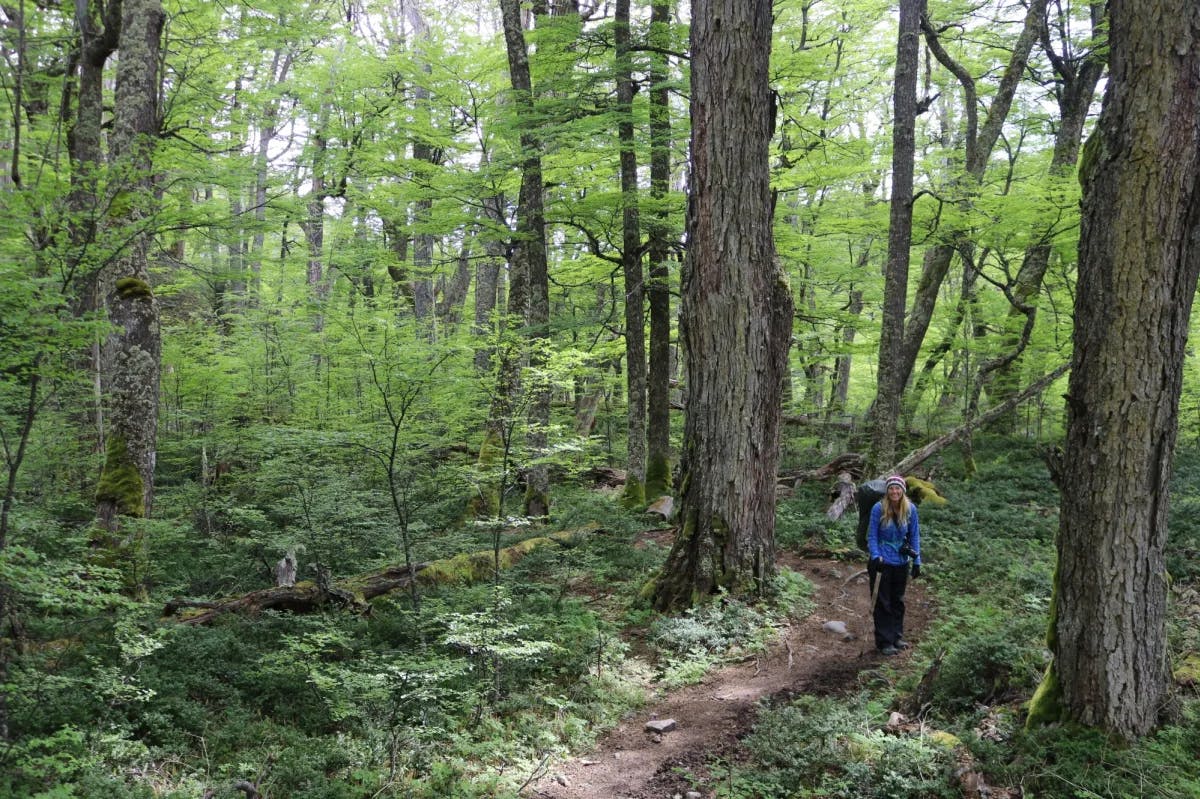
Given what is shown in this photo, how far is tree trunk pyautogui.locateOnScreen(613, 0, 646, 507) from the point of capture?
10.5 metres

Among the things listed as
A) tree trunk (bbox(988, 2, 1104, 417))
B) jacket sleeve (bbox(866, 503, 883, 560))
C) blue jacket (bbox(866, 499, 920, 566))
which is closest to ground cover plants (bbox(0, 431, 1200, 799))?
blue jacket (bbox(866, 499, 920, 566))

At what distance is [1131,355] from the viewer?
3.80m

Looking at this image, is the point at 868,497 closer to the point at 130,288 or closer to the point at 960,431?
the point at 960,431

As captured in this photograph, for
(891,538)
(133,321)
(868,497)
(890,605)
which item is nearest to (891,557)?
(891,538)

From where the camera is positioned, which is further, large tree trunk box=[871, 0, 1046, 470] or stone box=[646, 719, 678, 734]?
large tree trunk box=[871, 0, 1046, 470]

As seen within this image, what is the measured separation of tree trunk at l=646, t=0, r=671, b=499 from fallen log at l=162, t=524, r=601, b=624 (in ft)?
9.09

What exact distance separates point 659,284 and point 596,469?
6.26 m

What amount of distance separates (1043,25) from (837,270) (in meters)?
6.22

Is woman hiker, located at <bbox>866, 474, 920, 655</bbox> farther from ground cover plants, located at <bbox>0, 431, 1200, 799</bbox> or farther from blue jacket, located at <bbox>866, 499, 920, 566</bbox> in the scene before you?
ground cover plants, located at <bbox>0, 431, 1200, 799</bbox>

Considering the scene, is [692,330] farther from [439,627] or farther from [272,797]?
→ [272,797]

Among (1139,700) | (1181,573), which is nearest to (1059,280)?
(1181,573)

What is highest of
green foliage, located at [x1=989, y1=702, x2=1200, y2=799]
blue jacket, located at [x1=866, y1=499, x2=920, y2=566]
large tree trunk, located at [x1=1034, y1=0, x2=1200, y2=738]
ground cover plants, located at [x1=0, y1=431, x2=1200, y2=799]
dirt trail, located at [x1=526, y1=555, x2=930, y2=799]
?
large tree trunk, located at [x1=1034, y1=0, x2=1200, y2=738]

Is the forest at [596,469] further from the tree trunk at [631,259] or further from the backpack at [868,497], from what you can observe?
the backpack at [868,497]

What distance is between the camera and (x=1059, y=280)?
15297 mm
